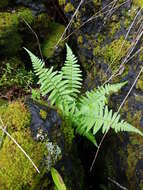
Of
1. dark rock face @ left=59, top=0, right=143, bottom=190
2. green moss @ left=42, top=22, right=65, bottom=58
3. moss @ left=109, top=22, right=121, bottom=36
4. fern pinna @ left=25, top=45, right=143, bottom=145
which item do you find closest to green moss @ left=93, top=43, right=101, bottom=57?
dark rock face @ left=59, top=0, right=143, bottom=190

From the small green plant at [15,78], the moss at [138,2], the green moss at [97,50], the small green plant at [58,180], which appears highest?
the moss at [138,2]

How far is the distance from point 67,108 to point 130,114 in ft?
1.87

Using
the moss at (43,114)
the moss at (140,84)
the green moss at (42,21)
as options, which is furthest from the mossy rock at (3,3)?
the moss at (140,84)

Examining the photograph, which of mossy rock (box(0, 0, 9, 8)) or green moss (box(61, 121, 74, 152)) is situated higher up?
mossy rock (box(0, 0, 9, 8))

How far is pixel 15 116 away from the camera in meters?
2.82

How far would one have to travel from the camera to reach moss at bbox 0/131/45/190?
2.59 metres

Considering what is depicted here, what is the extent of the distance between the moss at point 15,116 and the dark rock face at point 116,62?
92 centimetres

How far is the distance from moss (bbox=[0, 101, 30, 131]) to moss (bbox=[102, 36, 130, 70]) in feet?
3.42

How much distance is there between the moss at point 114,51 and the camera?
11.0ft

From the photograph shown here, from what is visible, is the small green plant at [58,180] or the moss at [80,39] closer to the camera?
the small green plant at [58,180]

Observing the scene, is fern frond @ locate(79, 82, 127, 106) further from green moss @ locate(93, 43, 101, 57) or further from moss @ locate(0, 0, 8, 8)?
moss @ locate(0, 0, 8, 8)

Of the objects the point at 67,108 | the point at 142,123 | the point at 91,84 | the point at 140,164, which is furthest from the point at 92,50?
the point at 140,164

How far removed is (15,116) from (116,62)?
1156 mm

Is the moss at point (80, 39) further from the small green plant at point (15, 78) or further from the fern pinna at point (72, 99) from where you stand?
the small green plant at point (15, 78)
